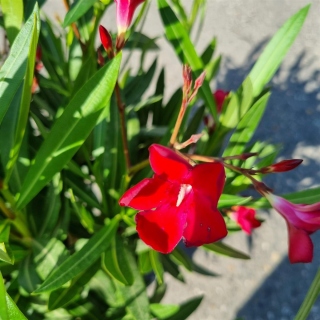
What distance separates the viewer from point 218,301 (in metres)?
1.35

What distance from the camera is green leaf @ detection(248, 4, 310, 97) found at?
785 millimetres

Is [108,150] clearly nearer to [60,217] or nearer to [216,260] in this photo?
[60,217]

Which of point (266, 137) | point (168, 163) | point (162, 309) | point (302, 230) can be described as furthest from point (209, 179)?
point (266, 137)

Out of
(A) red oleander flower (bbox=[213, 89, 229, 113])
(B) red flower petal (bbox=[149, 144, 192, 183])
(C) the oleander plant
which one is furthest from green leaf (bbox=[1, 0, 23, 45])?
(A) red oleander flower (bbox=[213, 89, 229, 113])

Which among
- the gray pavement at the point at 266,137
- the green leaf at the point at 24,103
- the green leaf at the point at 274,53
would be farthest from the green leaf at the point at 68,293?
the gray pavement at the point at 266,137

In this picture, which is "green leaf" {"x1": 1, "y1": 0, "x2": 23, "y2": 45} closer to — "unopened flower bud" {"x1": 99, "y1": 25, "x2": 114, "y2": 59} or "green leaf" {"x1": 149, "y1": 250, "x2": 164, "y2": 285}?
"unopened flower bud" {"x1": 99, "y1": 25, "x2": 114, "y2": 59}

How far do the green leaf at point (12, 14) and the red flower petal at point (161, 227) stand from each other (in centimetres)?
34

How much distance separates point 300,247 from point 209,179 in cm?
16

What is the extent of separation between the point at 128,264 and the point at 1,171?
0.81 ft

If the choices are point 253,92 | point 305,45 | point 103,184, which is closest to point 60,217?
point 103,184

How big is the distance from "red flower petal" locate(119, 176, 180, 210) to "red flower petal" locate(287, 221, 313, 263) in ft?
0.49

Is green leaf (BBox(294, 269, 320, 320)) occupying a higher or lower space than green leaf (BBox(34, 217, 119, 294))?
higher

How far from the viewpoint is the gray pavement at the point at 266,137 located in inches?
53.4

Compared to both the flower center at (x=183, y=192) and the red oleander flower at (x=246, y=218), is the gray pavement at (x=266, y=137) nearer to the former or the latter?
the red oleander flower at (x=246, y=218)
